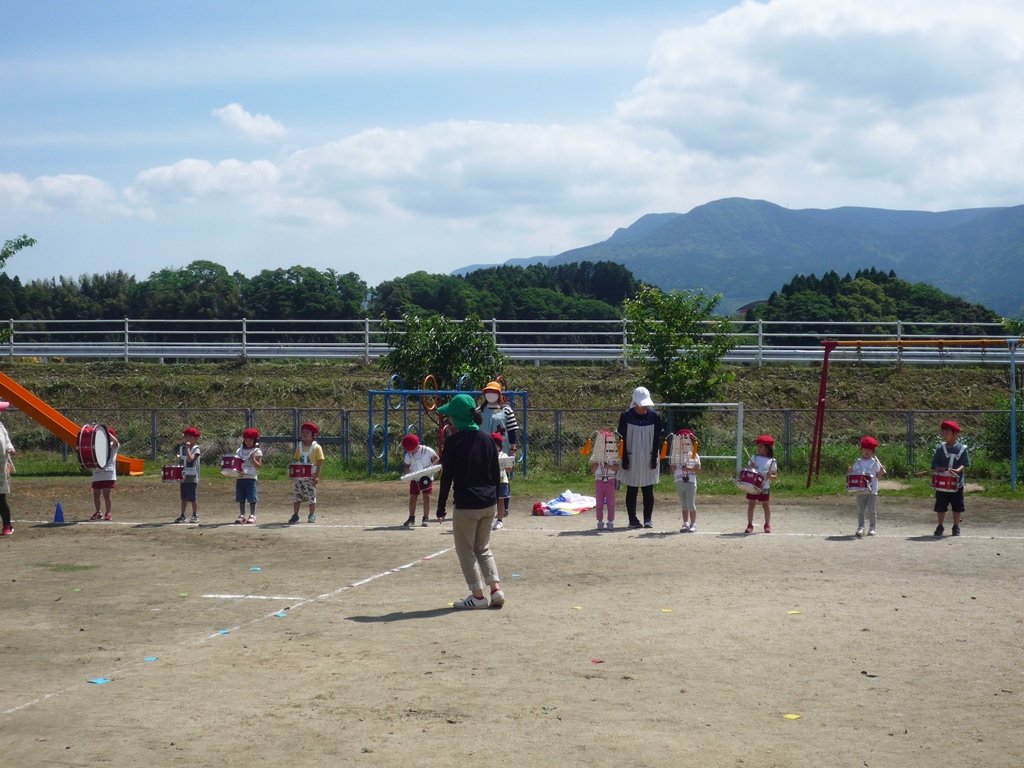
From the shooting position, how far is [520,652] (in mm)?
8141

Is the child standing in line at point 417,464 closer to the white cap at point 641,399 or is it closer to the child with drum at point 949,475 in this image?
the white cap at point 641,399

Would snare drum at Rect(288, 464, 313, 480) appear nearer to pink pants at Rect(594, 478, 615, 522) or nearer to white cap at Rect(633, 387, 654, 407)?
pink pants at Rect(594, 478, 615, 522)

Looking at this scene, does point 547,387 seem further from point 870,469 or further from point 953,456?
point 953,456

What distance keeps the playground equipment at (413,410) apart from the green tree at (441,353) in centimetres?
35

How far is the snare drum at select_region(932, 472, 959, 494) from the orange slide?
55.8ft

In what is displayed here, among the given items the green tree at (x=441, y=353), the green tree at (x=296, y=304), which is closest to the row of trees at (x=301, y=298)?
the green tree at (x=296, y=304)

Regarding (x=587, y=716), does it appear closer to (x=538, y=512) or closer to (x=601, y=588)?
A: (x=601, y=588)

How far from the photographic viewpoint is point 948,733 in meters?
6.30

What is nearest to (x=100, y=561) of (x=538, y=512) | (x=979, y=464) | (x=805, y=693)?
(x=538, y=512)

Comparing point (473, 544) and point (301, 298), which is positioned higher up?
point (301, 298)

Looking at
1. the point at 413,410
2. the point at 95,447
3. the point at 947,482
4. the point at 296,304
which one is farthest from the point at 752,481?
the point at 296,304

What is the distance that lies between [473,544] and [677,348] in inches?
642

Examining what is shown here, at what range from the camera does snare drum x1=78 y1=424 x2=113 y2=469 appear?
53.4ft

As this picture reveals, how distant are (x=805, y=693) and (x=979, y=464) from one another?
17549 millimetres
